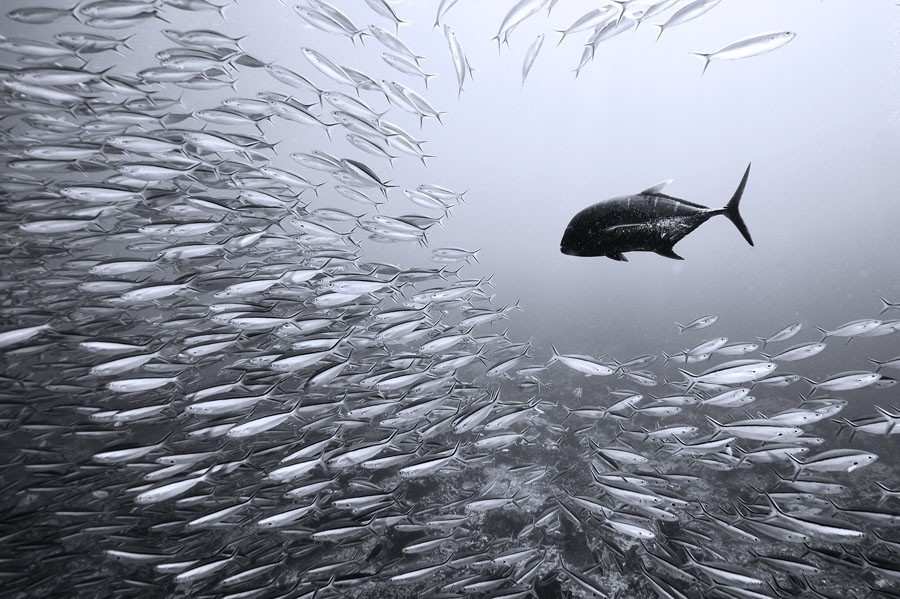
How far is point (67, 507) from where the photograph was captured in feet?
13.1

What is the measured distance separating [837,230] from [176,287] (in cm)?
8451

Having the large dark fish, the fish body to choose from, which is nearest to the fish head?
the large dark fish

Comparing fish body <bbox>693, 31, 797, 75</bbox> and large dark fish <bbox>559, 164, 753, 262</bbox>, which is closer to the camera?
large dark fish <bbox>559, 164, 753, 262</bbox>

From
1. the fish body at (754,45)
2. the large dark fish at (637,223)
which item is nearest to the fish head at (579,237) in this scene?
the large dark fish at (637,223)

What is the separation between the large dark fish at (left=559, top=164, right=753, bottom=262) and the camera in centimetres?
157

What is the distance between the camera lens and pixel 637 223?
1.58 metres

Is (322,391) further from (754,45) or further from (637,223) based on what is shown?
(754,45)

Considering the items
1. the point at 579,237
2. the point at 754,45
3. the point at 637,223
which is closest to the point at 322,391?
the point at 579,237

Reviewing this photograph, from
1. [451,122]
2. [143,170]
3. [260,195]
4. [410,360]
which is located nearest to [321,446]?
[410,360]

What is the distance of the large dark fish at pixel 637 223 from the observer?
1.57 meters

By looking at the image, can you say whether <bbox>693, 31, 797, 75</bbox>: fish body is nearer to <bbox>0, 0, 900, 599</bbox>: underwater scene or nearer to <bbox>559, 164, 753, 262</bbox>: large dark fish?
<bbox>0, 0, 900, 599</bbox>: underwater scene

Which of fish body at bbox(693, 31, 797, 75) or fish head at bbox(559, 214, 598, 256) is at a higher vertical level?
fish body at bbox(693, 31, 797, 75)

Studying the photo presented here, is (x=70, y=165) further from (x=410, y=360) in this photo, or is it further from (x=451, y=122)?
(x=451, y=122)

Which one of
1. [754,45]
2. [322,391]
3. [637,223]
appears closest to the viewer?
[637,223]
